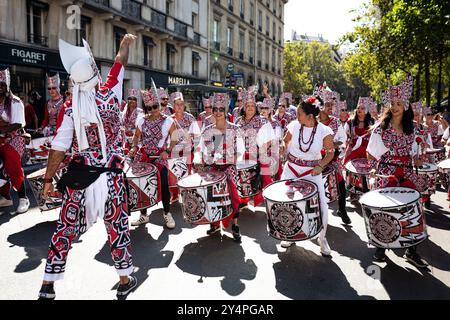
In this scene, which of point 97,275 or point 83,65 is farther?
point 97,275

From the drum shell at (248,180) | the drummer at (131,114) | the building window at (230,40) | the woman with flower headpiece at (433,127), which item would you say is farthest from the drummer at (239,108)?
the building window at (230,40)

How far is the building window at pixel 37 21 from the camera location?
1684cm

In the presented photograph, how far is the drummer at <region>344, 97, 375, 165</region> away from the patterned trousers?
527 cm

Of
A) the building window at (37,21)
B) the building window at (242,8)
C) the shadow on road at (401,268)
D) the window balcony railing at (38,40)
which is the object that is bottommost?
the shadow on road at (401,268)

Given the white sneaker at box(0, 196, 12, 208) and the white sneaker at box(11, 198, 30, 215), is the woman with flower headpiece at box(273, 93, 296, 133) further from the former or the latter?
the white sneaker at box(0, 196, 12, 208)

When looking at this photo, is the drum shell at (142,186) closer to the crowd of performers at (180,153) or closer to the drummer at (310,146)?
the crowd of performers at (180,153)

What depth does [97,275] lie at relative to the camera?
163 inches

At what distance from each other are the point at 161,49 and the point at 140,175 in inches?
904

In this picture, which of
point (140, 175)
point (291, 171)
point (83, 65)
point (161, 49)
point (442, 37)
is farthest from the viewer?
point (161, 49)

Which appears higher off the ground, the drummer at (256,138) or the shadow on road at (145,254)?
the drummer at (256,138)

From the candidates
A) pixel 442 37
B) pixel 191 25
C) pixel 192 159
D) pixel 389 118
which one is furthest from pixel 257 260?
pixel 191 25

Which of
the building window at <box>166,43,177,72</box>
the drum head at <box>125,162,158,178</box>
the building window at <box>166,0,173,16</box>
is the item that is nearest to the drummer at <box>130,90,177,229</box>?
the drum head at <box>125,162,158,178</box>

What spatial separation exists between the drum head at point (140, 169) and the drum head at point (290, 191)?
193 cm
